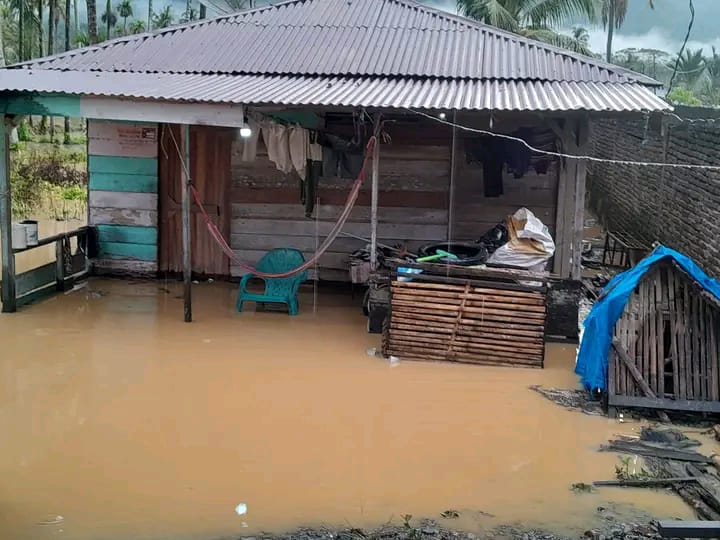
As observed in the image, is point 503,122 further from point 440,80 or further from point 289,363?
point 289,363

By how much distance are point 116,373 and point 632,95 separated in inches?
240

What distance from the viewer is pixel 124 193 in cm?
1128

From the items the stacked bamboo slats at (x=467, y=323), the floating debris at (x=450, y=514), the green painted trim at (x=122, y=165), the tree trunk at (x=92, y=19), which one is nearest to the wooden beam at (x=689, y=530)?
the floating debris at (x=450, y=514)

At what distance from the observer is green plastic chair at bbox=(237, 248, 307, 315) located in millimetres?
9688

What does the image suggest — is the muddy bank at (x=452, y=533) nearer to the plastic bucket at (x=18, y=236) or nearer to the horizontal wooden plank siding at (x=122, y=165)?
the plastic bucket at (x=18, y=236)

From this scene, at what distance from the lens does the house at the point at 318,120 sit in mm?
8695

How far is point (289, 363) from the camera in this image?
7.94 metres

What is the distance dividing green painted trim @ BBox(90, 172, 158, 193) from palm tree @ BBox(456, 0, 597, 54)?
→ 41.5 feet

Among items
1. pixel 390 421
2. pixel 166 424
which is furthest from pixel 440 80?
pixel 166 424

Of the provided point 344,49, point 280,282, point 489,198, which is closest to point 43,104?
point 280,282

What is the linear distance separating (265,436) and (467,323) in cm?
279

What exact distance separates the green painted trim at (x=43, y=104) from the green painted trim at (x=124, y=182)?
2452 millimetres

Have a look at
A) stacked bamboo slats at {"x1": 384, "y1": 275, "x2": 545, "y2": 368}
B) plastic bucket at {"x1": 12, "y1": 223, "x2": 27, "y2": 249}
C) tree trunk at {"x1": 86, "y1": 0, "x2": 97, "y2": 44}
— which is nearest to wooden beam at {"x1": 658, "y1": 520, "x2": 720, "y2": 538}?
stacked bamboo slats at {"x1": 384, "y1": 275, "x2": 545, "y2": 368}

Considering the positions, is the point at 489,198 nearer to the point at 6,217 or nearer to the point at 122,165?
the point at 122,165
